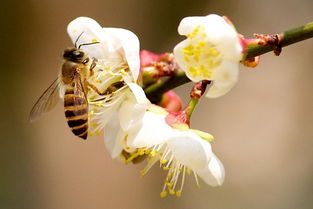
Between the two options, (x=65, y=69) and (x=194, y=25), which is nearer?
(x=194, y=25)

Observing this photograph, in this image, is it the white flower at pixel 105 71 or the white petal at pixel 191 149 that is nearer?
the white petal at pixel 191 149

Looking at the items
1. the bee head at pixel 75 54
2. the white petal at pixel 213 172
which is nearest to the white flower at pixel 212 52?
the white petal at pixel 213 172

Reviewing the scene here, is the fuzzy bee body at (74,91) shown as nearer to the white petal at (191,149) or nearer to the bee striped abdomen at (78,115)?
the bee striped abdomen at (78,115)

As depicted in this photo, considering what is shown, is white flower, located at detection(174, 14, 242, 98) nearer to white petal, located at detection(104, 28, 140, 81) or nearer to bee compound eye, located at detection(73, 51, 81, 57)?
white petal, located at detection(104, 28, 140, 81)

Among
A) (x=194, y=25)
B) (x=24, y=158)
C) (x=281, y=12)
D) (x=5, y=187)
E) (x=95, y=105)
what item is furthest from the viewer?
(x=281, y=12)

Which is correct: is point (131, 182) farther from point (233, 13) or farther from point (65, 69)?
point (65, 69)

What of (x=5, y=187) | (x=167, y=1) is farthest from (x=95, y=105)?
(x=167, y=1)

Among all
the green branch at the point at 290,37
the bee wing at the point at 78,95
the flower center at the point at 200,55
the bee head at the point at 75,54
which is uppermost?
the green branch at the point at 290,37
